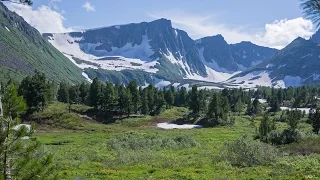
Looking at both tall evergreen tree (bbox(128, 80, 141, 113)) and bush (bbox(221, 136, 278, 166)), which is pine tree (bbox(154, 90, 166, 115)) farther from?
bush (bbox(221, 136, 278, 166))

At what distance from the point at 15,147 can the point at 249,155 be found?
3104cm

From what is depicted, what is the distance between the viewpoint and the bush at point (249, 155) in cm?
3778

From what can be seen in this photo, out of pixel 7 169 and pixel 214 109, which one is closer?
pixel 7 169

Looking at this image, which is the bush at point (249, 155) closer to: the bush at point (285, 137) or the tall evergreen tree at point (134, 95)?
the bush at point (285, 137)

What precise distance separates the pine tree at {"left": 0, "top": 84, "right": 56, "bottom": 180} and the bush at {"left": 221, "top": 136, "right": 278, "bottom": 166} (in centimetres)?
2920

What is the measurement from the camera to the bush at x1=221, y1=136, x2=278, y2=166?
1487 inches

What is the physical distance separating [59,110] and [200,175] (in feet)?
296

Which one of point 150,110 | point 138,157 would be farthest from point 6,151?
point 150,110

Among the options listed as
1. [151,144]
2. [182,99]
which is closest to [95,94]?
[182,99]

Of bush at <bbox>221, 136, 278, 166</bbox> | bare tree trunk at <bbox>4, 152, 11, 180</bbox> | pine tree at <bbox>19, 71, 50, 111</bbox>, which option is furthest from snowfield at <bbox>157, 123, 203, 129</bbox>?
bare tree trunk at <bbox>4, 152, 11, 180</bbox>

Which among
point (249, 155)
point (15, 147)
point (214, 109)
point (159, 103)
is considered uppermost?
point (15, 147)

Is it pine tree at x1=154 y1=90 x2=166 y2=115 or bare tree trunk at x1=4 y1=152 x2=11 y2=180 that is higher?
bare tree trunk at x1=4 y1=152 x2=11 y2=180

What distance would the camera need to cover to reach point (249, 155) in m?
38.3

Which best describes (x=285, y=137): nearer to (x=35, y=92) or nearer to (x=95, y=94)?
(x=35, y=92)
